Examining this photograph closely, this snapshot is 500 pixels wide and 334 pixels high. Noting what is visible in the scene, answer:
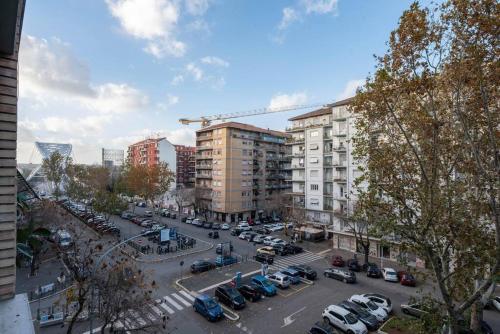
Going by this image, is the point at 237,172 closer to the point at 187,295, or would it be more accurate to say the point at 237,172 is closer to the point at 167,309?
the point at 187,295

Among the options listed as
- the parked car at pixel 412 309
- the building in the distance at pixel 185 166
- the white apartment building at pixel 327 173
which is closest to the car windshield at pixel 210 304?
the parked car at pixel 412 309

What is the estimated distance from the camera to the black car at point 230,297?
67.3 ft

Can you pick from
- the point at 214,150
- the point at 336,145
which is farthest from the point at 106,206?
the point at 336,145

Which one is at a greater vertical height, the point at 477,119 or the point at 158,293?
the point at 477,119

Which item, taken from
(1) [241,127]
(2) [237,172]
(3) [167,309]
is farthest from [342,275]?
(1) [241,127]

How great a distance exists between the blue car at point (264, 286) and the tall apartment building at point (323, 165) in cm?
1487

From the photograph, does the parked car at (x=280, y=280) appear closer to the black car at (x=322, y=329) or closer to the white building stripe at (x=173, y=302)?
the black car at (x=322, y=329)

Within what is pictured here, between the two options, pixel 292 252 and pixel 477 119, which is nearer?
pixel 477 119

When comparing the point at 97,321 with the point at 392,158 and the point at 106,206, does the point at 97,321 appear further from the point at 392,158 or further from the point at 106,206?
the point at 106,206

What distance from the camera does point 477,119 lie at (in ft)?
32.5

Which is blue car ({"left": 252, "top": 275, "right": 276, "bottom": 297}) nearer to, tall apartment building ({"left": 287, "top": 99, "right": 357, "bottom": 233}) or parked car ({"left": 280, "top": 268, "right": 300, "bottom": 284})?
parked car ({"left": 280, "top": 268, "right": 300, "bottom": 284})

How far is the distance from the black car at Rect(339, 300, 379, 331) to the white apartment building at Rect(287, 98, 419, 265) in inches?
594

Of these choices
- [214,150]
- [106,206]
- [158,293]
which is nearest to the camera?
[158,293]

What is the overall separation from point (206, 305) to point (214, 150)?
133 ft
